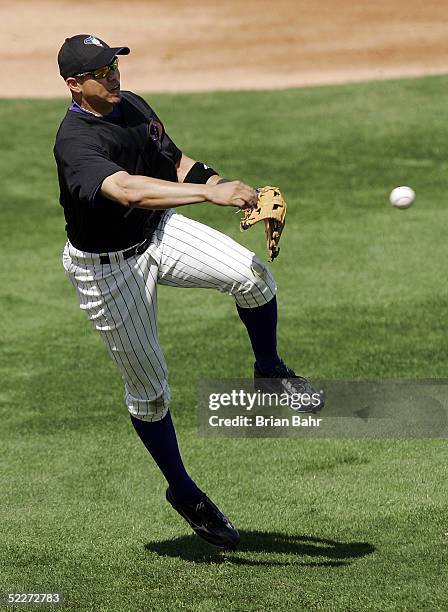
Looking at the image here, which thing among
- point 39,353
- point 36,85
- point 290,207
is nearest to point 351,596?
point 39,353

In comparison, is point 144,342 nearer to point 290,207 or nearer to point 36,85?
point 290,207

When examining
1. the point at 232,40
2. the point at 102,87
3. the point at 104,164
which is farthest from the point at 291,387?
the point at 232,40

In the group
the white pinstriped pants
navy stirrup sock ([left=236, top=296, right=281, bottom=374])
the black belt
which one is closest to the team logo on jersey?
the white pinstriped pants

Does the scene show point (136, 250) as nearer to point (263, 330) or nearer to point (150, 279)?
point (150, 279)

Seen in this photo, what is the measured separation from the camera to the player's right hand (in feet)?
15.4

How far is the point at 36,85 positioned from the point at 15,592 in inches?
516

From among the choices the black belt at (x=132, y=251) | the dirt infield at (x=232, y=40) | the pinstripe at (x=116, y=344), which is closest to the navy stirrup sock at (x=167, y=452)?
the pinstripe at (x=116, y=344)

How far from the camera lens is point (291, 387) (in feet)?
18.5

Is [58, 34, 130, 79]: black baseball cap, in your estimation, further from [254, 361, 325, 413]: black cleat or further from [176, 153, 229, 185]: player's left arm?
[254, 361, 325, 413]: black cleat

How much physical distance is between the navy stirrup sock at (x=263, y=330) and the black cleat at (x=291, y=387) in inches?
1.3

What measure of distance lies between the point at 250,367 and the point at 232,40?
11.3 m

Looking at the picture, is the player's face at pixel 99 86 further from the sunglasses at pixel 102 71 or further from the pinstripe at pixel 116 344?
the pinstripe at pixel 116 344

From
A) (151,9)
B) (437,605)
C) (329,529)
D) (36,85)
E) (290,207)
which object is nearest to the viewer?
(437,605)

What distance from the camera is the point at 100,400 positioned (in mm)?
8219
